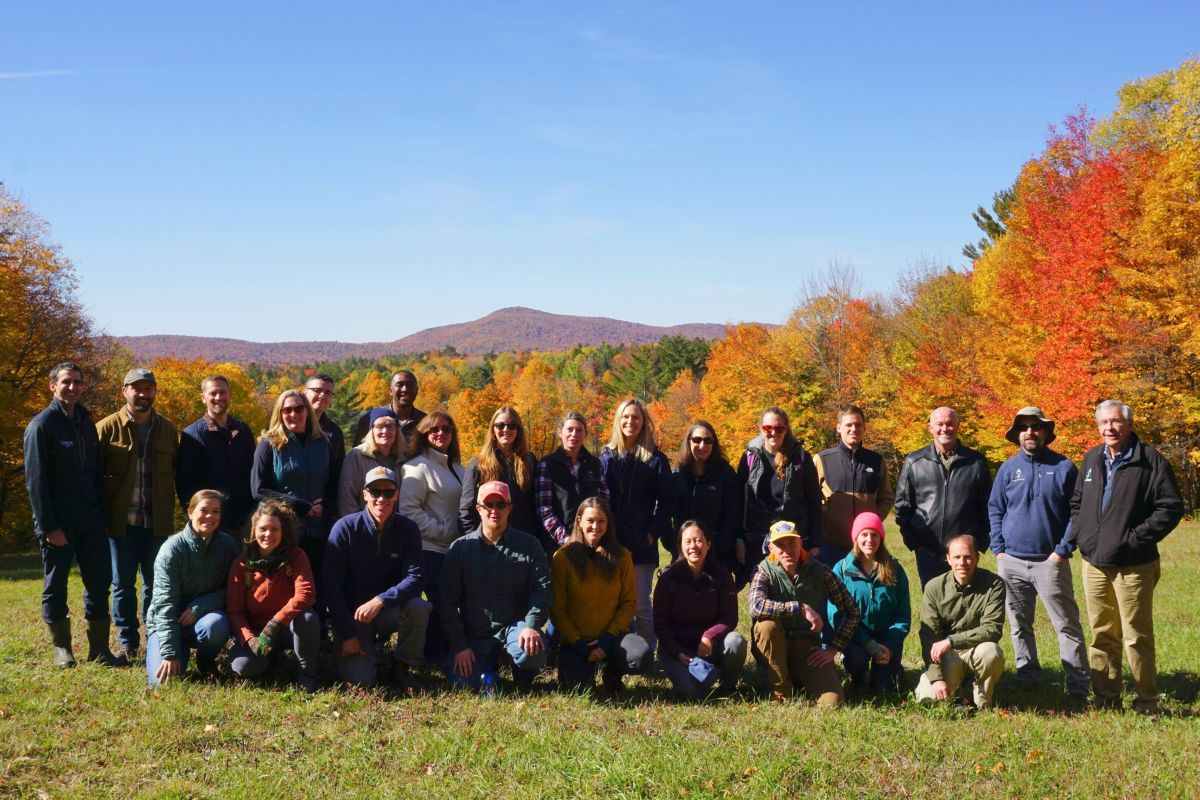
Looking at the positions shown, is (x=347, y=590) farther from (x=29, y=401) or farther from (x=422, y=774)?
(x=29, y=401)

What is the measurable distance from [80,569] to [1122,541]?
7837mm

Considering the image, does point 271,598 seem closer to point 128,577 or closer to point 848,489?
point 128,577

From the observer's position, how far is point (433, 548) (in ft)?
24.4

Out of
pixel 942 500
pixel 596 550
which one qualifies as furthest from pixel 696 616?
pixel 942 500

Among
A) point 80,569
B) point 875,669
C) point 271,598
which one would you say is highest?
point 80,569

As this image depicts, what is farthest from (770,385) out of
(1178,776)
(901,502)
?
(1178,776)

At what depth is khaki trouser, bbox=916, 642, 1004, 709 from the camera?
638cm

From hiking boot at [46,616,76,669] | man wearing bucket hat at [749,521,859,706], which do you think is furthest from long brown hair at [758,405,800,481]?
hiking boot at [46,616,76,669]

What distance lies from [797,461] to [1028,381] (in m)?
20.1

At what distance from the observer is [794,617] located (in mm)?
6602

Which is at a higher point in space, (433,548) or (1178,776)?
(433,548)

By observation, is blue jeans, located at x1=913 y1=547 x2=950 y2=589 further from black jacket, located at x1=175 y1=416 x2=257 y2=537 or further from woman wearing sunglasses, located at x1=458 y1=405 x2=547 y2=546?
black jacket, located at x1=175 y1=416 x2=257 y2=537

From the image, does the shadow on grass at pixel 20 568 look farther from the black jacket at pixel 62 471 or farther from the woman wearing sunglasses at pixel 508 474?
the woman wearing sunglasses at pixel 508 474

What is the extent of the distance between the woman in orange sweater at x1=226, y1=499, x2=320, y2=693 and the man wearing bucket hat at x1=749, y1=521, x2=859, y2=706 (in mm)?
3217
